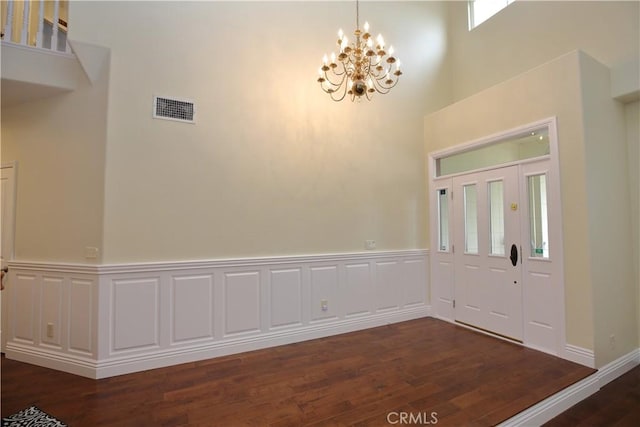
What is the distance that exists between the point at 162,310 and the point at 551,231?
425cm

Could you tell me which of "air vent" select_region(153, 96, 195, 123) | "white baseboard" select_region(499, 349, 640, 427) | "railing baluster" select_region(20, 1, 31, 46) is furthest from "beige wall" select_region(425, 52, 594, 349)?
"railing baluster" select_region(20, 1, 31, 46)

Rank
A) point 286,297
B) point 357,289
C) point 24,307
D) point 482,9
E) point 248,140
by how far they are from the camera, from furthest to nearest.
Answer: point 482,9, point 357,289, point 286,297, point 248,140, point 24,307

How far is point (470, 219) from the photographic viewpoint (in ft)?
14.1

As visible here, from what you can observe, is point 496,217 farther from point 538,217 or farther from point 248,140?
point 248,140

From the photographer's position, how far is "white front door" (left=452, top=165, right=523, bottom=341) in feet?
12.2

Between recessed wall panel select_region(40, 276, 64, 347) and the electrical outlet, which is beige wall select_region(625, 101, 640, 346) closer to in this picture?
the electrical outlet

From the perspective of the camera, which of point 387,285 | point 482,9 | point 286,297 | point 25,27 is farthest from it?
point 482,9

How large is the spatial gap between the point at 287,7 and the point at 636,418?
17.7 ft

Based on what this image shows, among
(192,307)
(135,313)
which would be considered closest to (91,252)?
(135,313)

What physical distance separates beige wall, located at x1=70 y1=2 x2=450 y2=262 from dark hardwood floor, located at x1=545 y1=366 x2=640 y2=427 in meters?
2.58

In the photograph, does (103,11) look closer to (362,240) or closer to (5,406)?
(5,406)

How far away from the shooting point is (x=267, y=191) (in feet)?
12.3

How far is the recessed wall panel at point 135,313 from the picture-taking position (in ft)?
9.94

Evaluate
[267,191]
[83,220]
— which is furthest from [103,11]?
[267,191]
